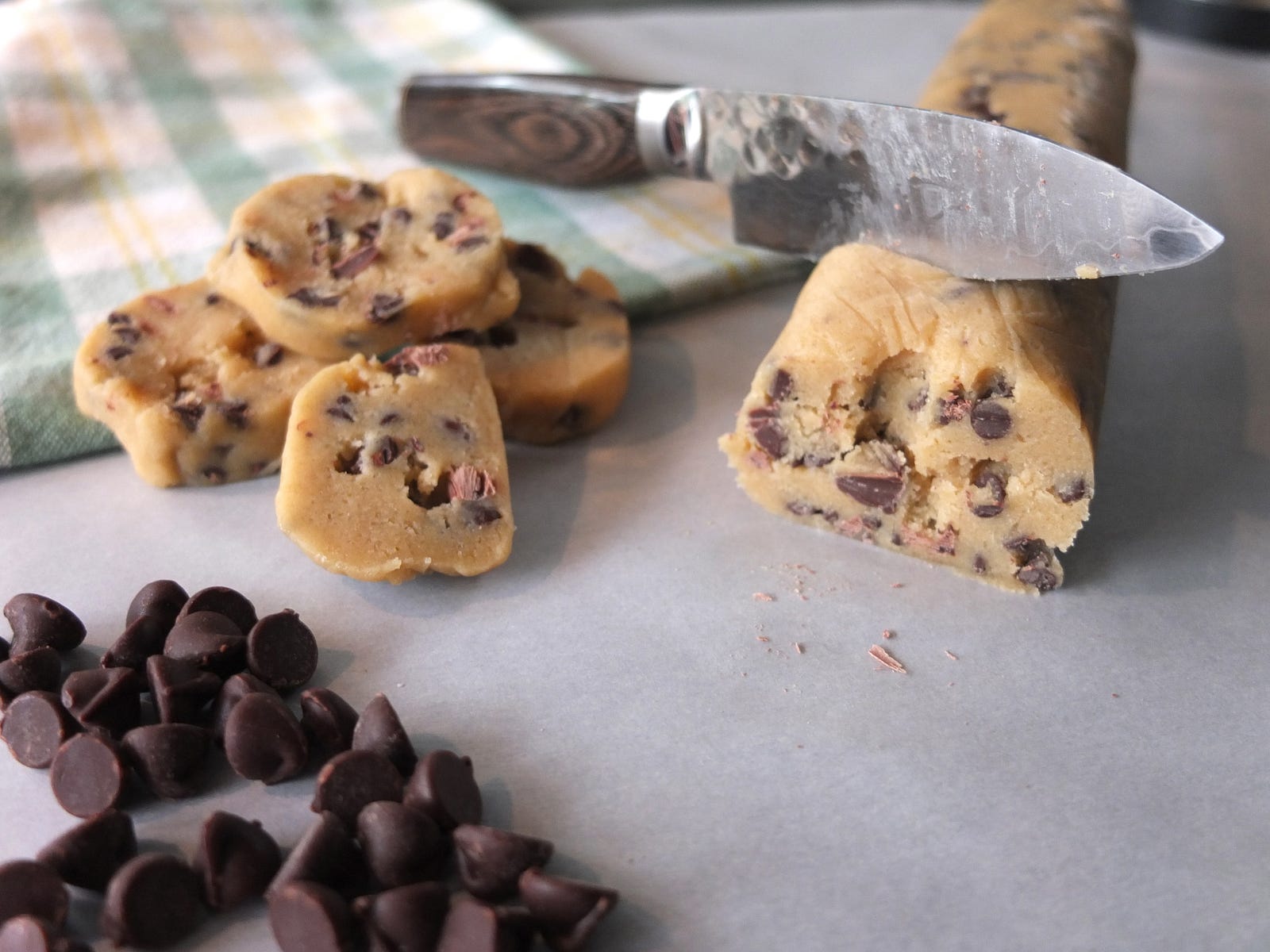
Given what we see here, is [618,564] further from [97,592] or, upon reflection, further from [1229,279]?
[1229,279]

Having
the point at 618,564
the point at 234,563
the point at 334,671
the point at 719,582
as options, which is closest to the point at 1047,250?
the point at 719,582

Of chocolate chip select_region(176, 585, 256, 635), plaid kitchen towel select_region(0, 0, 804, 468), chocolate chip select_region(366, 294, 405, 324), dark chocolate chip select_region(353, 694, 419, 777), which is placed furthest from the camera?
plaid kitchen towel select_region(0, 0, 804, 468)

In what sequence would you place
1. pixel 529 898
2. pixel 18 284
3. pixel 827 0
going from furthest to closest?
1. pixel 827 0
2. pixel 18 284
3. pixel 529 898

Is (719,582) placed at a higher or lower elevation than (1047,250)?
lower

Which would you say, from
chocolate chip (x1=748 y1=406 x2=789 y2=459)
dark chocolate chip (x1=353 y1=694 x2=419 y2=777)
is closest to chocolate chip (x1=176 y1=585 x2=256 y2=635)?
dark chocolate chip (x1=353 y1=694 x2=419 y2=777)

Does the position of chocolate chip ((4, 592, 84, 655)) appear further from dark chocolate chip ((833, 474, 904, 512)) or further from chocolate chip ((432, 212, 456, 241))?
dark chocolate chip ((833, 474, 904, 512))

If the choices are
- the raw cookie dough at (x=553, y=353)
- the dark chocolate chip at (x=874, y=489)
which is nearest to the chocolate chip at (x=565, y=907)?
the dark chocolate chip at (x=874, y=489)
